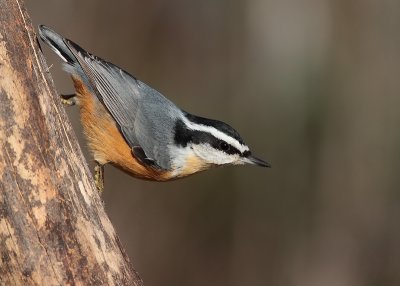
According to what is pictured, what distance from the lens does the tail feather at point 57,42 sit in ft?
14.0

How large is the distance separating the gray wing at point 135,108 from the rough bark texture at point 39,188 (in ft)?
4.10

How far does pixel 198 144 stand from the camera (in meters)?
4.72

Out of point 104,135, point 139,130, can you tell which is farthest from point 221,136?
point 104,135

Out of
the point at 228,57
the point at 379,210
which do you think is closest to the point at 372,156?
the point at 379,210

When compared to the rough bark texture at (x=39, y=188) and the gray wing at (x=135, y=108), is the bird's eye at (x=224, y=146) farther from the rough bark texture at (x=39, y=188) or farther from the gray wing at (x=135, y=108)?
the rough bark texture at (x=39, y=188)

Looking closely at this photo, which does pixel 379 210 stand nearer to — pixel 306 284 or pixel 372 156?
pixel 372 156

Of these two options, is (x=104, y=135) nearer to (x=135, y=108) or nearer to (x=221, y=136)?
(x=135, y=108)

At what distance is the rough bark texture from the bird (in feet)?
4.17

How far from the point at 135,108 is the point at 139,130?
138 mm

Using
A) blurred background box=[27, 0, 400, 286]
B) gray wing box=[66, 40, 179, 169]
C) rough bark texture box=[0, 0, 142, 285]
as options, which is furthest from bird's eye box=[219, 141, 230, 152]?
→ blurred background box=[27, 0, 400, 286]

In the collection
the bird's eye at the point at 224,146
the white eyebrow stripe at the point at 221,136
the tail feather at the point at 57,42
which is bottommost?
the bird's eye at the point at 224,146

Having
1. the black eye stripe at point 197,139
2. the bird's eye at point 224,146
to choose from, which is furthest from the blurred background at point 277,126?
the bird's eye at point 224,146

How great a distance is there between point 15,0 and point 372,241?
15.5 ft

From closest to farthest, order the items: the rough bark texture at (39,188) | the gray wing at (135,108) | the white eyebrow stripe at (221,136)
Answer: the rough bark texture at (39,188) < the gray wing at (135,108) < the white eyebrow stripe at (221,136)
